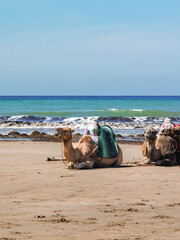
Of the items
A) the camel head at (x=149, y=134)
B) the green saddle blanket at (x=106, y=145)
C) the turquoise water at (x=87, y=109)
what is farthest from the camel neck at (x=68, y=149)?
the turquoise water at (x=87, y=109)

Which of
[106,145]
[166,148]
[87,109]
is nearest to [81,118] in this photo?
[87,109]

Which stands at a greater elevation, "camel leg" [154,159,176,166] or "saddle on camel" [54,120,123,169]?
"saddle on camel" [54,120,123,169]

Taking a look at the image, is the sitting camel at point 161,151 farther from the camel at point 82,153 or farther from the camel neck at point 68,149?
the camel neck at point 68,149

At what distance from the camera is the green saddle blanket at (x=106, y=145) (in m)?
11.9

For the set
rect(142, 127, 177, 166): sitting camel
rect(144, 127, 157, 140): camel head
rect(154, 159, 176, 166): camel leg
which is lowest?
rect(154, 159, 176, 166): camel leg

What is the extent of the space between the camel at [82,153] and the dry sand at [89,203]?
0.28 m

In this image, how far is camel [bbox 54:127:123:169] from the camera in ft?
37.6

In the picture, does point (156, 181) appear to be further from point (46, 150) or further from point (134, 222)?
point (46, 150)

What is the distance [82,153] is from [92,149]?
285 millimetres

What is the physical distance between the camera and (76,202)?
7562 mm

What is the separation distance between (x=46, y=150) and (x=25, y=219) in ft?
33.0

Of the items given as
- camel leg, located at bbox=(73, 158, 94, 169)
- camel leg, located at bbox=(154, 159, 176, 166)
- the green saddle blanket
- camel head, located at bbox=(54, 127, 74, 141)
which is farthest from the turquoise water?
camel head, located at bbox=(54, 127, 74, 141)

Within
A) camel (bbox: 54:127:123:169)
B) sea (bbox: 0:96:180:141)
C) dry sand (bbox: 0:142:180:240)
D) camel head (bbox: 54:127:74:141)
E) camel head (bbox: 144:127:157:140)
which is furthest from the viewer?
sea (bbox: 0:96:180:141)

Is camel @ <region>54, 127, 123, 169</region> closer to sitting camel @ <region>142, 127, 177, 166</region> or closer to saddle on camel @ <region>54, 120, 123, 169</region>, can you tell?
saddle on camel @ <region>54, 120, 123, 169</region>
